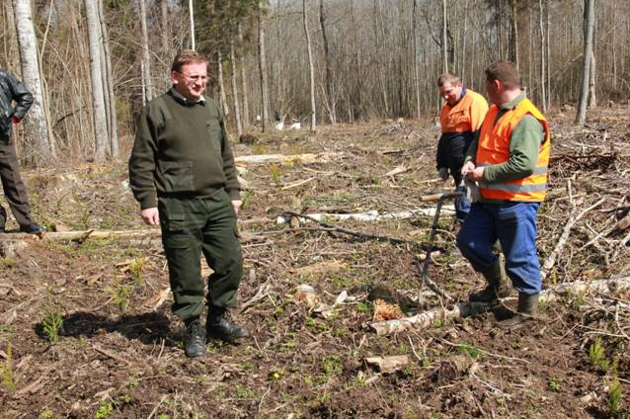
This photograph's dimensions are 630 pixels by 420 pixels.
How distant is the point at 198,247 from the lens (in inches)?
152

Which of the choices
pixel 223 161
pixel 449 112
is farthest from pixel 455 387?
pixel 449 112

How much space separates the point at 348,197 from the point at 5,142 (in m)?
4.95

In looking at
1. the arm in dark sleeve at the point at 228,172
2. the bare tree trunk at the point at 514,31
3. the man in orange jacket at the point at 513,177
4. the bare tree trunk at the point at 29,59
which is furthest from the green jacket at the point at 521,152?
the bare tree trunk at the point at 514,31

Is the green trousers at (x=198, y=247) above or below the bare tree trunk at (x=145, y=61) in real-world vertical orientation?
below

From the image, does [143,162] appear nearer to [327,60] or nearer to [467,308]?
[467,308]

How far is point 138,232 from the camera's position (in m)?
6.83

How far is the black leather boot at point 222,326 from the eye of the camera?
410 centimetres

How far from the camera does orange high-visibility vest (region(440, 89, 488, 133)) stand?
19.5ft

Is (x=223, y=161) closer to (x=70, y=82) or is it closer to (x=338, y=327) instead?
(x=338, y=327)

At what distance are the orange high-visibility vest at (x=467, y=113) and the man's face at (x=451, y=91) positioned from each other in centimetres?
8

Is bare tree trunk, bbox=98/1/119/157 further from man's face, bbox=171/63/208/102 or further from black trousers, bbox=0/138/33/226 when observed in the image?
man's face, bbox=171/63/208/102

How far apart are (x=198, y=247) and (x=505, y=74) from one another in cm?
259

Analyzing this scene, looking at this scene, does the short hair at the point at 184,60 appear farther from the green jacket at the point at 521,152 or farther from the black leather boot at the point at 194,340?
the green jacket at the point at 521,152

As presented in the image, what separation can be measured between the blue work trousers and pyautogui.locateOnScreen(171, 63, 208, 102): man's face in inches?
92.1
